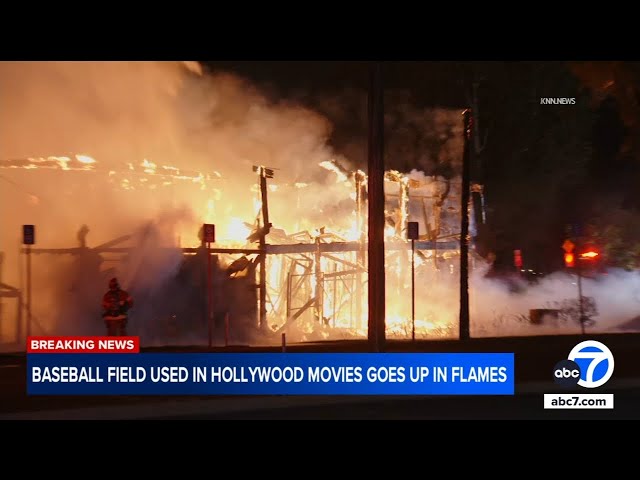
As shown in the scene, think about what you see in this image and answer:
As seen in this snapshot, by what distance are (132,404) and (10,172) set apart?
9214mm

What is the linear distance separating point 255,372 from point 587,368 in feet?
14.1

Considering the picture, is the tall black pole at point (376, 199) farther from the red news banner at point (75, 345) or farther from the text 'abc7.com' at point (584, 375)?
the red news banner at point (75, 345)

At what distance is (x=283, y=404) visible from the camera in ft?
41.6

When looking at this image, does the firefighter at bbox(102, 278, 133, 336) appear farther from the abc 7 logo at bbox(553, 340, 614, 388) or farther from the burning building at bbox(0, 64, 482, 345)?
the abc 7 logo at bbox(553, 340, 614, 388)

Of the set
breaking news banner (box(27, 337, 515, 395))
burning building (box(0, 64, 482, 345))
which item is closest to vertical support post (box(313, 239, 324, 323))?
burning building (box(0, 64, 482, 345))

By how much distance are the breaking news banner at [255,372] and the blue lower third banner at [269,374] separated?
1 centimetres

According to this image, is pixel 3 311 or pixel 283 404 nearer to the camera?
pixel 283 404

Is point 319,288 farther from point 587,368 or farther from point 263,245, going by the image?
point 587,368

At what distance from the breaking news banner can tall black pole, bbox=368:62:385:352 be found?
131 inches

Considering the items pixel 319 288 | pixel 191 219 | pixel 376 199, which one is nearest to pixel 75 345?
pixel 376 199

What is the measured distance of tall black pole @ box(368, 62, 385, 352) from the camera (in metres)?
15.6
